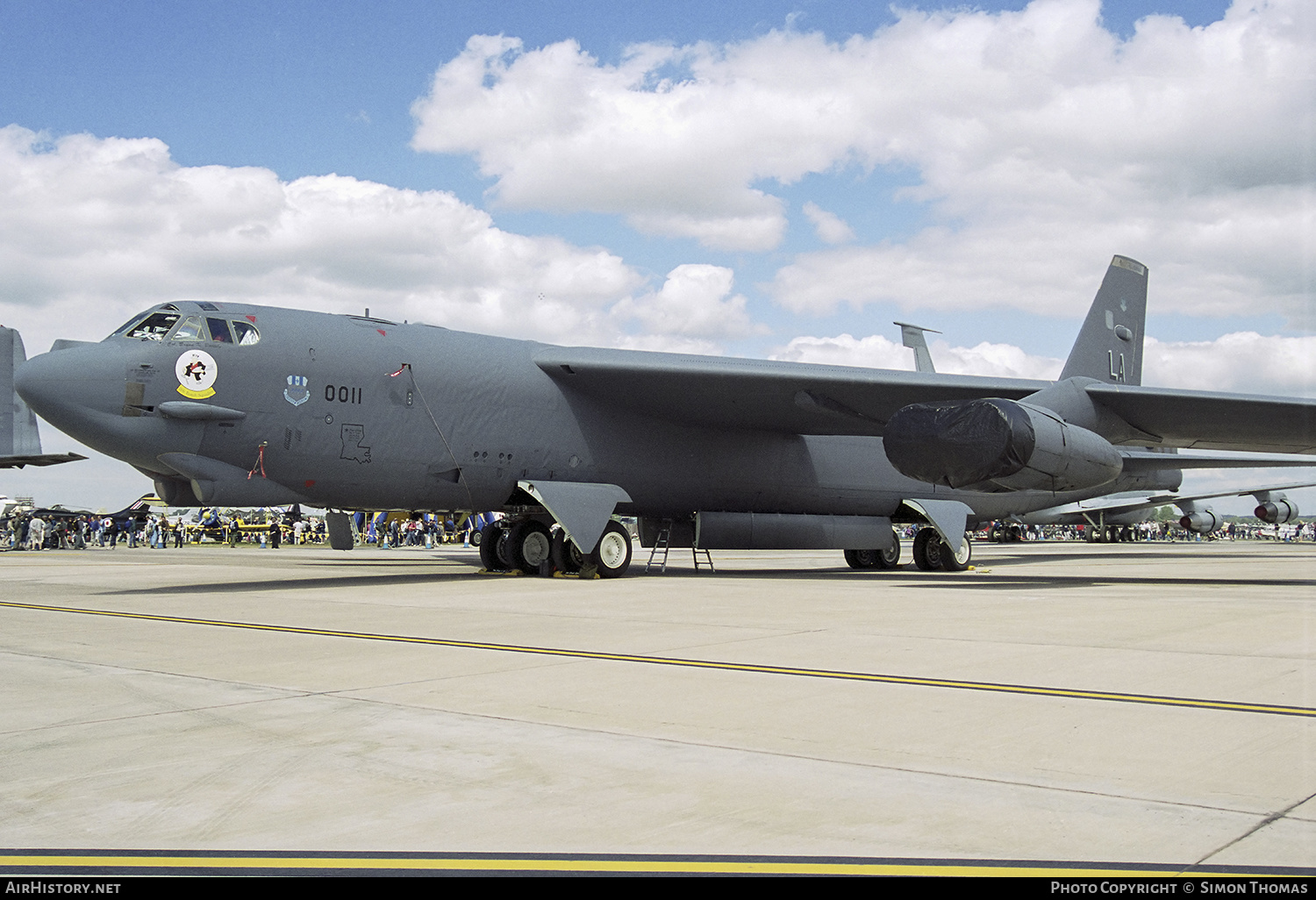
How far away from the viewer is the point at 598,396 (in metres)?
17.3

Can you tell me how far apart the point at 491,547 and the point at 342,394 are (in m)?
→ 4.87

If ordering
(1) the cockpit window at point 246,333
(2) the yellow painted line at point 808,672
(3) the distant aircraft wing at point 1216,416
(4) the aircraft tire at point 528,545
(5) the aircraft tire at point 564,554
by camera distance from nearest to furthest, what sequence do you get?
(2) the yellow painted line at point 808,672, (1) the cockpit window at point 246,333, (3) the distant aircraft wing at point 1216,416, (5) the aircraft tire at point 564,554, (4) the aircraft tire at point 528,545

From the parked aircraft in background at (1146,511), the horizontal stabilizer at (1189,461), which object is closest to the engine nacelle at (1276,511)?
the parked aircraft in background at (1146,511)

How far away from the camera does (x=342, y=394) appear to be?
14.6 metres

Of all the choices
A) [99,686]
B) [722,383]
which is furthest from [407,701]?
[722,383]

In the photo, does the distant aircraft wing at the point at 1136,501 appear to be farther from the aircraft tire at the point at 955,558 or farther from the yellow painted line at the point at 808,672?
the yellow painted line at the point at 808,672

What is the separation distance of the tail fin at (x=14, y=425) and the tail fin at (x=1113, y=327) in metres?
32.2

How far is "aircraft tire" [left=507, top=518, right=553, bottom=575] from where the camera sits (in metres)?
17.3

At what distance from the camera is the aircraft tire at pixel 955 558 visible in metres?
21.3

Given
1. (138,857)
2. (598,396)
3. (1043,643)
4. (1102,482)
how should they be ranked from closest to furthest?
(138,857)
(1043,643)
(1102,482)
(598,396)

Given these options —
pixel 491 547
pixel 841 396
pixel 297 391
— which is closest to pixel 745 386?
pixel 841 396

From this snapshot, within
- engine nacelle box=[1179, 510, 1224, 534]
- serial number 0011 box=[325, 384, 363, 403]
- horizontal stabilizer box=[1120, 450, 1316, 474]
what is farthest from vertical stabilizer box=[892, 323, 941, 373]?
engine nacelle box=[1179, 510, 1224, 534]
